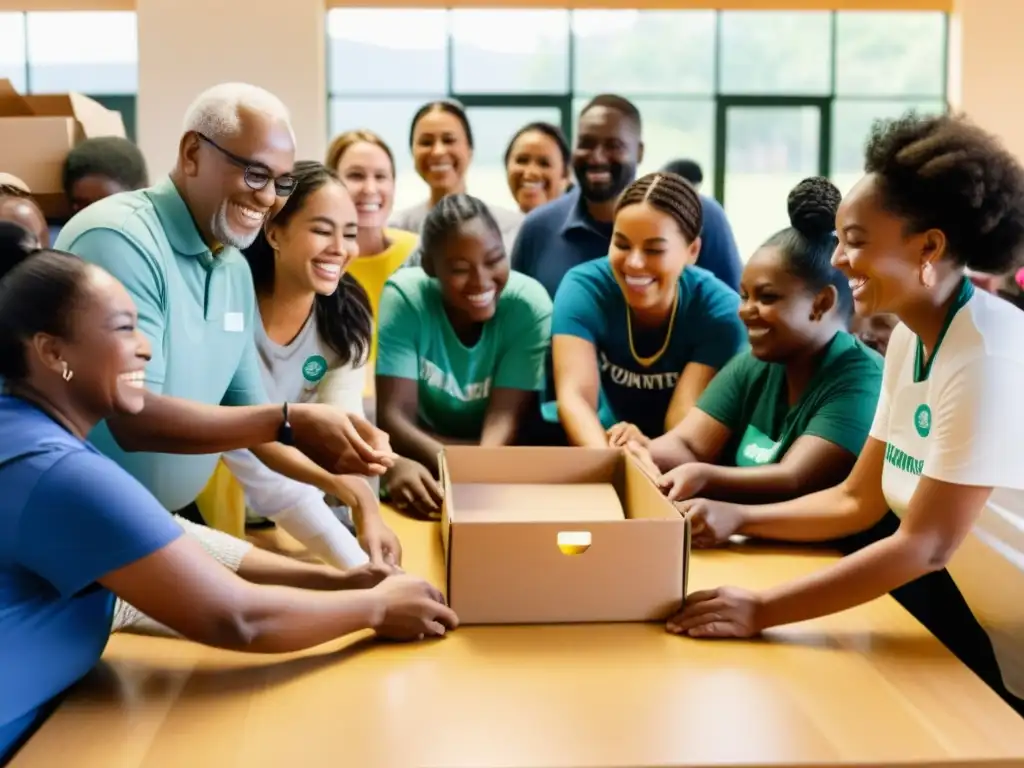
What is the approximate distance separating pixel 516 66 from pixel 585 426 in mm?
6262

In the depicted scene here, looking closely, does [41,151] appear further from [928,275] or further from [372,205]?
[928,275]

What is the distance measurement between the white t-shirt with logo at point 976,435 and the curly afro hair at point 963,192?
0.21 feet

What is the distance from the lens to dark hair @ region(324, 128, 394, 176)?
3.11 metres

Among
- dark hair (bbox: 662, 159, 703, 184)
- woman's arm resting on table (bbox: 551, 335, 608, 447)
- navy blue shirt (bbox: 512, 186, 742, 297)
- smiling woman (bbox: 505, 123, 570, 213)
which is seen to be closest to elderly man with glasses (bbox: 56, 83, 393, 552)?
woman's arm resting on table (bbox: 551, 335, 608, 447)

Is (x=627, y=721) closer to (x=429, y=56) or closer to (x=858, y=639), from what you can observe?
(x=858, y=639)

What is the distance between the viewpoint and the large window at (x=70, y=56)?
7.53 m

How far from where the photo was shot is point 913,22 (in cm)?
810

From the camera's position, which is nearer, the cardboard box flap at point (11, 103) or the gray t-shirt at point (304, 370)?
the gray t-shirt at point (304, 370)

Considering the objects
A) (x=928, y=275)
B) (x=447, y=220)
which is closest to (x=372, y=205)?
(x=447, y=220)

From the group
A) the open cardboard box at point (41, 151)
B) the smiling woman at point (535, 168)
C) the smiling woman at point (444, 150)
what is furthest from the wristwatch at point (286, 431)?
the smiling woman at point (535, 168)

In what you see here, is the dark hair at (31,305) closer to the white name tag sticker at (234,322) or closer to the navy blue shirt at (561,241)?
the white name tag sticker at (234,322)

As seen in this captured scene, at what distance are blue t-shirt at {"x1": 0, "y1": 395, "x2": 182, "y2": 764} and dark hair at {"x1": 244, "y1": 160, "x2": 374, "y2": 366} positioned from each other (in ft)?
A: 3.11

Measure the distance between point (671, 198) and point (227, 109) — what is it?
92 cm

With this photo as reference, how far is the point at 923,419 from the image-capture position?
139cm
